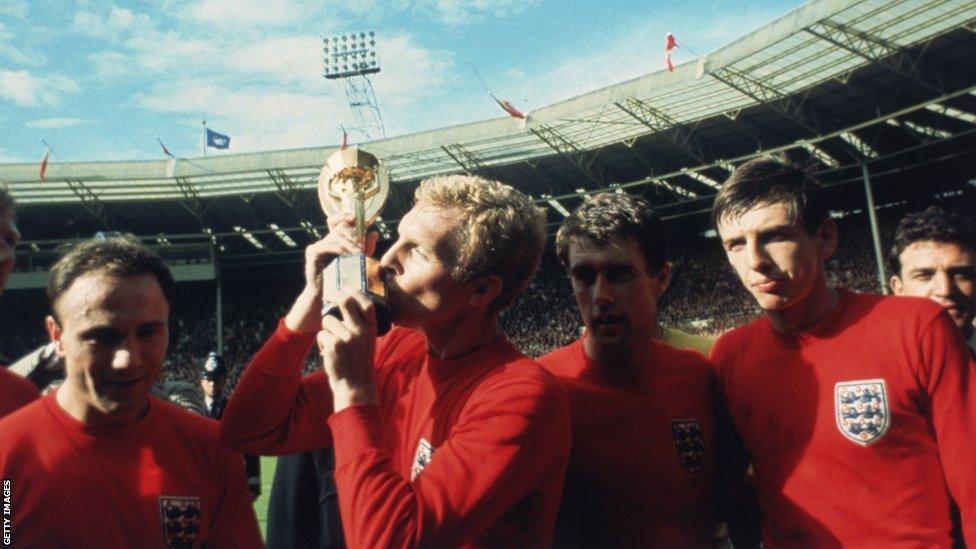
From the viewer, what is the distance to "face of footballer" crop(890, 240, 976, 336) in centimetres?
319

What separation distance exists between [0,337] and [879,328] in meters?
32.7

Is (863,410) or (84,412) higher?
(84,412)

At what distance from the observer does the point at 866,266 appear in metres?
23.1

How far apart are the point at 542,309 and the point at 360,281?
2615 centimetres

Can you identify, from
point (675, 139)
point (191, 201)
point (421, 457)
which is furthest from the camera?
point (191, 201)

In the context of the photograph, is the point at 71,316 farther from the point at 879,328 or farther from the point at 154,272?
the point at 879,328

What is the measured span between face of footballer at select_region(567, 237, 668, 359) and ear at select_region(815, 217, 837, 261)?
52 cm

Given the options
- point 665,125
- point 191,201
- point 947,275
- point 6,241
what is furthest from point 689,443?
point 191,201

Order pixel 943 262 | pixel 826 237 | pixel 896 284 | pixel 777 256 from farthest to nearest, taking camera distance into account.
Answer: pixel 896 284 → pixel 943 262 → pixel 826 237 → pixel 777 256

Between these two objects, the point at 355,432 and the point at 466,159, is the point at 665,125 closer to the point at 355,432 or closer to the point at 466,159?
the point at 466,159

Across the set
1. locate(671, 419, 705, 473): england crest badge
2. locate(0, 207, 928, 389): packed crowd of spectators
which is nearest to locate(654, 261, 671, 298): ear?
locate(671, 419, 705, 473): england crest badge

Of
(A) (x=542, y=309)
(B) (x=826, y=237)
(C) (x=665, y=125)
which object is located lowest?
(B) (x=826, y=237)

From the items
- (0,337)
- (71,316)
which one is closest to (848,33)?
(71,316)

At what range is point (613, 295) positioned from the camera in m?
2.41
